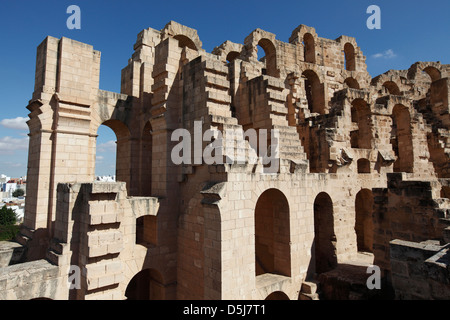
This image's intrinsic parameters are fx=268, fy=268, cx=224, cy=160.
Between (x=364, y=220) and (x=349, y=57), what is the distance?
1481cm

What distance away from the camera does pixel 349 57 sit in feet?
72.6

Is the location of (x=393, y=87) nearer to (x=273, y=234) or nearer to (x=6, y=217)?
(x=273, y=234)

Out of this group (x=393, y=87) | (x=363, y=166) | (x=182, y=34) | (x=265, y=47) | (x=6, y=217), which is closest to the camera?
(x=363, y=166)

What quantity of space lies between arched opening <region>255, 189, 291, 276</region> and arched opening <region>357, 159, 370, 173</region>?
6.31m

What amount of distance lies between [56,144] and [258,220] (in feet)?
25.3

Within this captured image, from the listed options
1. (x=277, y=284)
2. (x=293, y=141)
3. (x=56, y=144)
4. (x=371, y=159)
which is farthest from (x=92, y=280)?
(x=371, y=159)

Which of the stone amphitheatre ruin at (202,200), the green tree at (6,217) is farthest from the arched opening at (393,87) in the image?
the green tree at (6,217)

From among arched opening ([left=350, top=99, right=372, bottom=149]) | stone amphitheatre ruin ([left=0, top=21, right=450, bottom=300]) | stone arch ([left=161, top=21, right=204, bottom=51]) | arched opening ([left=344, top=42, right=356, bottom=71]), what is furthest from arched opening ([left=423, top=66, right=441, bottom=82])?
stone arch ([left=161, top=21, right=204, bottom=51])

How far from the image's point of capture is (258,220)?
1072cm

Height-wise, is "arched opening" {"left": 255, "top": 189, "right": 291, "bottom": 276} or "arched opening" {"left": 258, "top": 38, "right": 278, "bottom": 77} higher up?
"arched opening" {"left": 258, "top": 38, "right": 278, "bottom": 77}

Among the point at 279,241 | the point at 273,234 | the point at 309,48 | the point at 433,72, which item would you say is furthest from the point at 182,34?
the point at 433,72

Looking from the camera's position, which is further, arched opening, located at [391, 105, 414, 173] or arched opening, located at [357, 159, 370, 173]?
arched opening, located at [391, 105, 414, 173]

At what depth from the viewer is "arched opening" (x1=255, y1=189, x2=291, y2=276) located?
928 centimetres

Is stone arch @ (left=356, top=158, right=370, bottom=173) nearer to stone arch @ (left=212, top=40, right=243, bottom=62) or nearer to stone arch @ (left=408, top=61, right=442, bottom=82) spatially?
stone arch @ (left=212, top=40, right=243, bottom=62)
